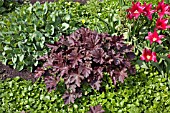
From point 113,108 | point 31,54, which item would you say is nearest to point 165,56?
point 113,108

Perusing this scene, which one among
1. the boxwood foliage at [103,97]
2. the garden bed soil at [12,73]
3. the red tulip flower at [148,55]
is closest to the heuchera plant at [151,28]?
the red tulip flower at [148,55]

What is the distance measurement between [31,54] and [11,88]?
48cm

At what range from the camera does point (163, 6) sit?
405cm

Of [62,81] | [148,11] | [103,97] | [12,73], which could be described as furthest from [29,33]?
[148,11]

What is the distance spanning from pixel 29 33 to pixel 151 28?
148 centimetres

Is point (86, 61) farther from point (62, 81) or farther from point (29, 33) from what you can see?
point (29, 33)

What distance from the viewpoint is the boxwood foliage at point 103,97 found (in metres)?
3.90

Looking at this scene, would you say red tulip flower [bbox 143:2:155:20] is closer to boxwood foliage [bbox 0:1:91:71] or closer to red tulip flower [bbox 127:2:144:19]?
red tulip flower [bbox 127:2:144:19]

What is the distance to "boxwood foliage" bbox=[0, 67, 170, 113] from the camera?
3902 mm

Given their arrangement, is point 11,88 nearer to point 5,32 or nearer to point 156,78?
point 5,32

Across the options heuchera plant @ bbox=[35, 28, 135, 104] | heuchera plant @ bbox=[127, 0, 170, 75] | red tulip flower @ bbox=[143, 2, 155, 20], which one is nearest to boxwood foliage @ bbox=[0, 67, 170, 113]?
heuchera plant @ bbox=[35, 28, 135, 104]

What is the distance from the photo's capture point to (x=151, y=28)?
4355 millimetres

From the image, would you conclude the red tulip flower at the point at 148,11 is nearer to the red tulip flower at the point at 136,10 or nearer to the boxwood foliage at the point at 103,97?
the red tulip flower at the point at 136,10

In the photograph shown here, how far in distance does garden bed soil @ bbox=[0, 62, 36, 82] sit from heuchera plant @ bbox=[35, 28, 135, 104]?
379mm
